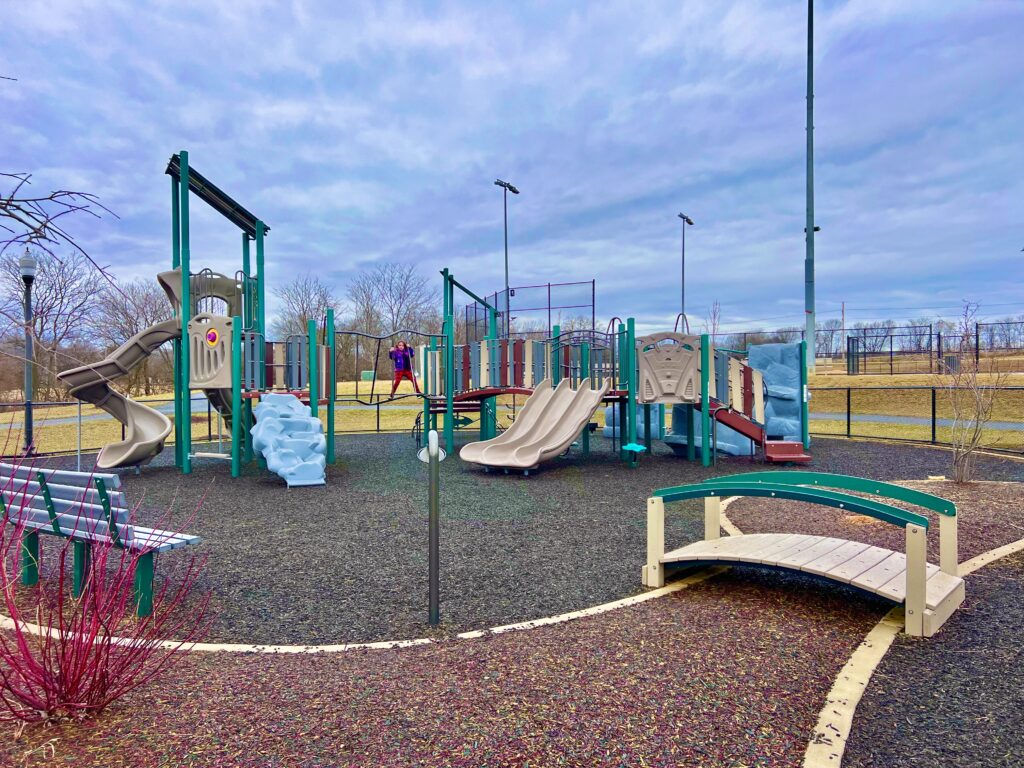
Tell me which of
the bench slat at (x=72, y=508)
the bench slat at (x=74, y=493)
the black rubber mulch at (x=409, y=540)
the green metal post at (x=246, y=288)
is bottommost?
the black rubber mulch at (x=409, y=540)

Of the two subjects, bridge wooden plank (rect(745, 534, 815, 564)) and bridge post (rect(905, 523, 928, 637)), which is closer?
bridge post (rect(905, 523, 928, 637))

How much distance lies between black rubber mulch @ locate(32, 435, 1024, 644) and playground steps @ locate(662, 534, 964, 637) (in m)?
0.68

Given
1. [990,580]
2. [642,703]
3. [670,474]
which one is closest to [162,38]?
[642,703]

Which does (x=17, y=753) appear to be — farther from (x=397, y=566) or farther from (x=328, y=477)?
(x=328, y=477)

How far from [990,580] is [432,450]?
4.06 metres

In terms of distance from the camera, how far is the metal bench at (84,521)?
4172 mm

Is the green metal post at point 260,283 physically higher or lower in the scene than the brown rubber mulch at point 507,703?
higher

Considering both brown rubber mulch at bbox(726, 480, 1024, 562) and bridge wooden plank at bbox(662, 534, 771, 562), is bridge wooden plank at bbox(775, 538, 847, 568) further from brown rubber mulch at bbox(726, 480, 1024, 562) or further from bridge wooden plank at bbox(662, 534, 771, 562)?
brown rubber mulch at bbox(726, 480, 1024, 562)

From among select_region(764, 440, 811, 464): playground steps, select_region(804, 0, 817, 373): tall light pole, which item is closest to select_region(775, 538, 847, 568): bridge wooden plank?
select_region(764, 440, 811, 464): playground steps

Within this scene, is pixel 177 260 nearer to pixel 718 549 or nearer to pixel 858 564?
pixel 718 549

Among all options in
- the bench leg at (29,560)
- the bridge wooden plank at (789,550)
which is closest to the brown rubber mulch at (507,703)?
the bridge wooden plank at (789,550)

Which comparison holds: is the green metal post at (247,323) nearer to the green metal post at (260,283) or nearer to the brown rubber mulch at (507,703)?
the green metal post at (260,283)

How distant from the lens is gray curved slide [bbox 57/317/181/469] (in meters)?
11.0

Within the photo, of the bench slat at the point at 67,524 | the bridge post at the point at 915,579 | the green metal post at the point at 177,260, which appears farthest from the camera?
the green metal post at the point at 177,260
